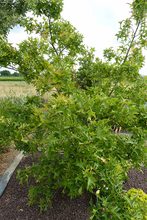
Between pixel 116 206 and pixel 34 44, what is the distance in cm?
235

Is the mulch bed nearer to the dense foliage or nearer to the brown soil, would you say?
the dense foliage

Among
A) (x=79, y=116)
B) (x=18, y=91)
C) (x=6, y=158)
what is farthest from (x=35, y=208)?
(x=18, y=91)

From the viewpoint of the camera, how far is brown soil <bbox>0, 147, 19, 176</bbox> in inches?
196

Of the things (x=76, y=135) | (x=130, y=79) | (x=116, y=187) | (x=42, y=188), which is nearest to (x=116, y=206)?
(x=116, y=187)

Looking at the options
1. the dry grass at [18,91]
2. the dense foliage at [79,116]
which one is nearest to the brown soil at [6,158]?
the dense foliage at [79,116]

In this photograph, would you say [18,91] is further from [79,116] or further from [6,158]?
[79,116]

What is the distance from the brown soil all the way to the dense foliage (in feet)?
4.57

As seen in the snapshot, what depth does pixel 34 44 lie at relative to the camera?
4.05 m

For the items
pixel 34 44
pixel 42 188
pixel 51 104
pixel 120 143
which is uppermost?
pixel 34 44

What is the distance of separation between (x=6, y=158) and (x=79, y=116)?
9.29ft

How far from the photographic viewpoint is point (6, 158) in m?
5.37

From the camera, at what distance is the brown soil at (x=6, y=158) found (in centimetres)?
498

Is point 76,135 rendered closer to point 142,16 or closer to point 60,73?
point 60,73

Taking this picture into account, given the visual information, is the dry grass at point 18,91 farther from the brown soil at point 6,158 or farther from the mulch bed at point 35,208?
the mulch bed at point 35,208
